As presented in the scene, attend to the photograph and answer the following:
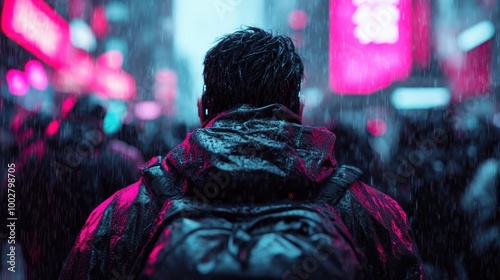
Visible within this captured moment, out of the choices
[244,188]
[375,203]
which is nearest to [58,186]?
[244,188]

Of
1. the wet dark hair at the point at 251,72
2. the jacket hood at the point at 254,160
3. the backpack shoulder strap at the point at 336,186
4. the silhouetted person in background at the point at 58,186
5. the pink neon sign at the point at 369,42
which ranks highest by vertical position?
the pink neon sign at the point at 369,42

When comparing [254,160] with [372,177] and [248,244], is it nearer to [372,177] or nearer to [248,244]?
[248,244]

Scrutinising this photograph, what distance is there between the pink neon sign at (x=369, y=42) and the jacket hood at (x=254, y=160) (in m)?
5.86

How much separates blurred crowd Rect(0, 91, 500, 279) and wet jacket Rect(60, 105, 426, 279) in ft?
5.00

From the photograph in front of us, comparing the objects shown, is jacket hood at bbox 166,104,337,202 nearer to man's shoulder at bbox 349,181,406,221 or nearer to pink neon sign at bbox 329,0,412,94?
man's shoulder at bbox 349,181,406,221

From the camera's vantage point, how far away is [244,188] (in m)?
1.44

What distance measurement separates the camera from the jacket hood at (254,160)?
56.7 inches

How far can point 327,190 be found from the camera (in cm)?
160

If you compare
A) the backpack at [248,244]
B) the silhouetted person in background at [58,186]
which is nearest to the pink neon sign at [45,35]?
the silhouetted person in background at [58,186]

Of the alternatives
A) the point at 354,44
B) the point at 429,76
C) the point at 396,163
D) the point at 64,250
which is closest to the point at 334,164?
the point at 64,250

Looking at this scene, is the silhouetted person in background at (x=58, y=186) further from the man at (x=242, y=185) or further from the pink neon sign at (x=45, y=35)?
the pink neon sign at (x=45, y=35)

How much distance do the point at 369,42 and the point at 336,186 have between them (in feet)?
20.0

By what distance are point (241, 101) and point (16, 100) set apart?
5796 mm

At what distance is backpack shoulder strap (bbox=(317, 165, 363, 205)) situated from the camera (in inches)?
62.5
